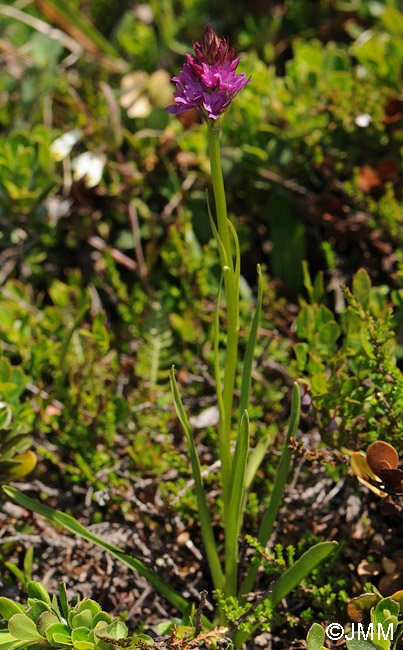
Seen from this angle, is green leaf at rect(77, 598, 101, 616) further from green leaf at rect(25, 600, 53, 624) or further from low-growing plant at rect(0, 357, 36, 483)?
low-growing plant at rect(0, 357, 36, 483)

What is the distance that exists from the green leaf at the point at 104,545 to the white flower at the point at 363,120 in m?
1.55

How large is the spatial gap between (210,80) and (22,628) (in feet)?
3.33

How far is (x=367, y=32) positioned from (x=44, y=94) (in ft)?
4.19

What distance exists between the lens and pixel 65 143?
216 centimetres

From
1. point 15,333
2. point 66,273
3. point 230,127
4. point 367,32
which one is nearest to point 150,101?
point 230,127

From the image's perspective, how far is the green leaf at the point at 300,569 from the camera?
1.18 metres

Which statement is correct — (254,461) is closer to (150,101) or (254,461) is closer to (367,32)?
(150,101)

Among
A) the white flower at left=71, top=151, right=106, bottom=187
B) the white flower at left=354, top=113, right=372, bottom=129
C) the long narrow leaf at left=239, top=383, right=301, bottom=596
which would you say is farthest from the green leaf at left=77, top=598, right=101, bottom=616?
the white flower at left=354, top=113, right=372, bottom=129

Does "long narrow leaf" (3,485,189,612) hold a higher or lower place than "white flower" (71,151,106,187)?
lower

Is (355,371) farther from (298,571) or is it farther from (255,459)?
(298,571)

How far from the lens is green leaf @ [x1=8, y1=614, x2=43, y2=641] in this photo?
1.11 metres

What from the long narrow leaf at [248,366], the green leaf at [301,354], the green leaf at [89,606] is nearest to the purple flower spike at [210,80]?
the long narrow leaf at [248,366]

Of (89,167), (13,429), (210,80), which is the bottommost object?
(13,429)

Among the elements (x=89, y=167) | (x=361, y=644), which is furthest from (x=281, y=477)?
(x=89, y=167)
